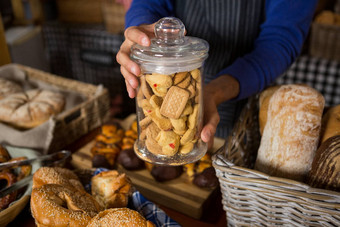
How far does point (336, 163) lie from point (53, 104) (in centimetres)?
91

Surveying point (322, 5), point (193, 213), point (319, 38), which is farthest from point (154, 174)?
point (322, 5)

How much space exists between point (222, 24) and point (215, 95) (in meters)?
0.42

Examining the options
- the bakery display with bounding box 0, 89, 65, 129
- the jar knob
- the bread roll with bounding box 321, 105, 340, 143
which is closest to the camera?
the jar knob

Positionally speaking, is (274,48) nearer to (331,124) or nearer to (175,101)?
(331,124)

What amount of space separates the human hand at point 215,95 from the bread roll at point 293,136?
152 mm

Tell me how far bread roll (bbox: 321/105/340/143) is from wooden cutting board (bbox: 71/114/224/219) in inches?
12.6

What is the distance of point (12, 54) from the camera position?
2133 mm

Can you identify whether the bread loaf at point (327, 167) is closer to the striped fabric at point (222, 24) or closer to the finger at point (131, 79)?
the finger at point (131, 79)

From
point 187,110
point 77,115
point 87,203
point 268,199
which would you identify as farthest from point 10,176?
point 268,199

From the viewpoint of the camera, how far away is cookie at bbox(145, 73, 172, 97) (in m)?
0.52

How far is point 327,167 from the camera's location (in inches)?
24.2

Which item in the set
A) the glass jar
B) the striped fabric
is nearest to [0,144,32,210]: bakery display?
the glass jar

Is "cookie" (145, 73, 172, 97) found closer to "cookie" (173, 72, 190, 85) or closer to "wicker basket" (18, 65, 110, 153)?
"cookie" (173, 72, 190, 85)

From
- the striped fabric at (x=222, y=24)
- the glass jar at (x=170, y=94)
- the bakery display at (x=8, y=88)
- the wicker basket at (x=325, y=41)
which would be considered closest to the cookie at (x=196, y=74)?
the glass jar at (x=170, y=94)
